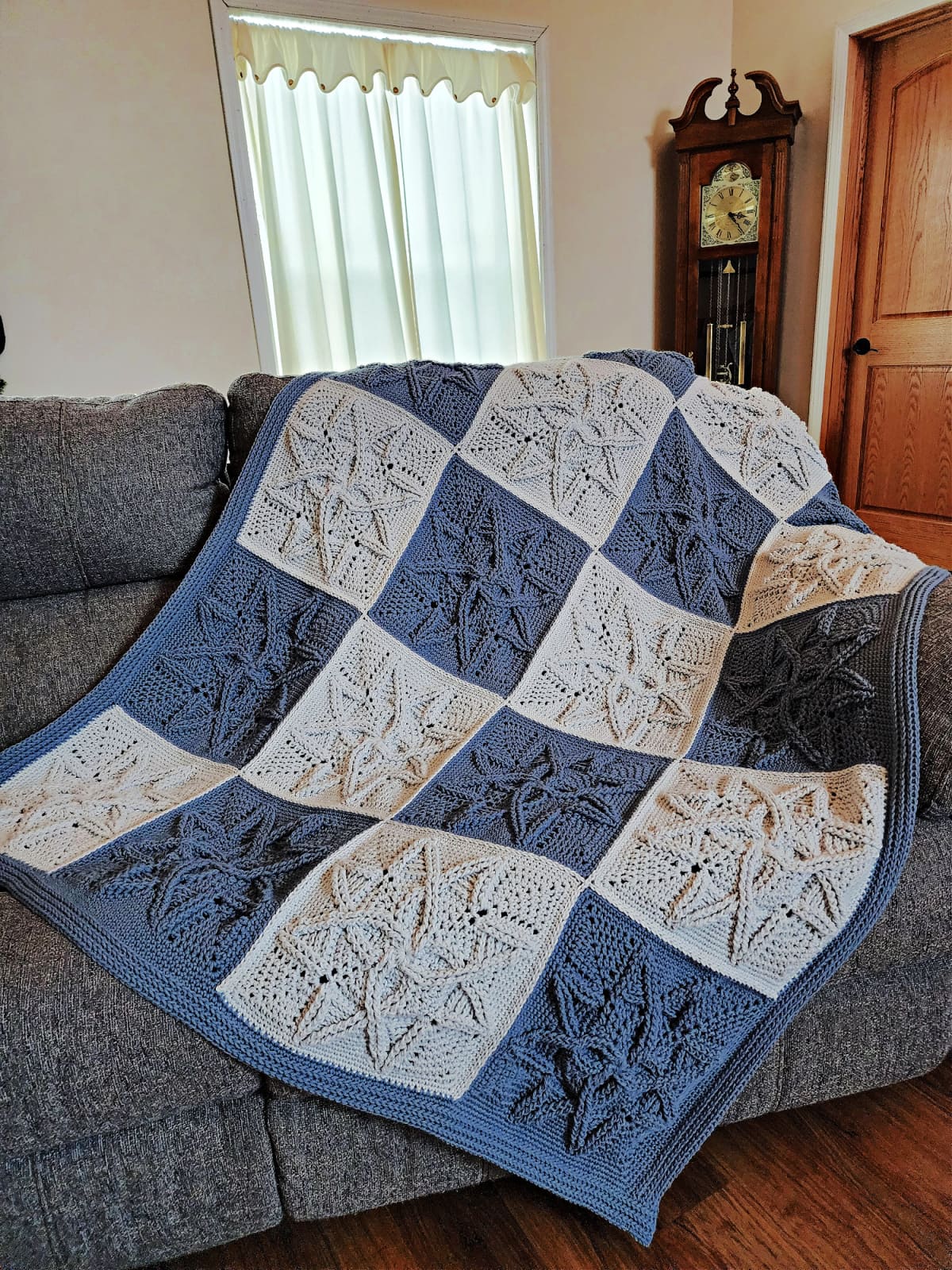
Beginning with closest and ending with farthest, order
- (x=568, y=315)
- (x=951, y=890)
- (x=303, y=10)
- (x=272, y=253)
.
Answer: (x=951, y=890)
(x=303, y=10)
(x=272, y=253)
(x=568, y=315)

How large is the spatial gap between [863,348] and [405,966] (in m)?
3.28

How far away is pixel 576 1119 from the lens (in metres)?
0.86

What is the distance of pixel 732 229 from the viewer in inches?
132

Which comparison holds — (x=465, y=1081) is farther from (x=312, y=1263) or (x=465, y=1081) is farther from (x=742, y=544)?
(x=742, y=544)

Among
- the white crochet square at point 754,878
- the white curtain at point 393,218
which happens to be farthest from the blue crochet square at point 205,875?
the white curtain at point 393,218

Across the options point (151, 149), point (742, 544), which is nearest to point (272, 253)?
point (151, 149)

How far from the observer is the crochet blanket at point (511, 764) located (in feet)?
2.80

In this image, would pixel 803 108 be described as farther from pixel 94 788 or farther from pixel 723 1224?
pixel 723 1224

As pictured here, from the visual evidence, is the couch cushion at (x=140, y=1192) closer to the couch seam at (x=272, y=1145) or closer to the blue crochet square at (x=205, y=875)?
the couch seam at (x=272, y=1145)

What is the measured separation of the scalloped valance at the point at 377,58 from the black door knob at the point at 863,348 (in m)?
1.60

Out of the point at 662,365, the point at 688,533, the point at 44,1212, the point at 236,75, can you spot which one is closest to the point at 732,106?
the point at 236,75

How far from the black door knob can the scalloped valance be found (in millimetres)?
1603

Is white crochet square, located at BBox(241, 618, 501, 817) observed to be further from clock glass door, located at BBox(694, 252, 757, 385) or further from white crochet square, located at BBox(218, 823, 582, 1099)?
clock glass door, located at BBox(694, 252, 757, 385)

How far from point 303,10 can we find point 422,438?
2394mm
